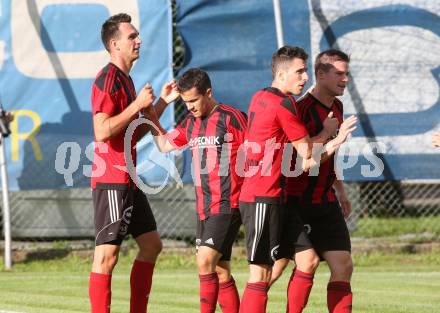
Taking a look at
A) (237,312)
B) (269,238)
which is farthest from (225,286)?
(269,238)

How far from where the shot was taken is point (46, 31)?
12867 millimetres

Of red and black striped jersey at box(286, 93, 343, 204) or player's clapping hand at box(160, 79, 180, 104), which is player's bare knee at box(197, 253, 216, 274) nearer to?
red and black striped jersey at box(286, 93, 343, 204)

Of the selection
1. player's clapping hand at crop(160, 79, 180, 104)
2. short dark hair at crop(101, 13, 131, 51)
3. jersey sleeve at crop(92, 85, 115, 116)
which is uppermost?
short dark hair at crop(101, 13, 131, 51)

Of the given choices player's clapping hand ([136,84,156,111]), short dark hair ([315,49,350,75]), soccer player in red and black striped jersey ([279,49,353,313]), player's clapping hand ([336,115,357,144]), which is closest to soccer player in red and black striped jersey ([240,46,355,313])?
player's clapping hand ([336,115,357,144])

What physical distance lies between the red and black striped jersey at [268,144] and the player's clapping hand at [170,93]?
932 millimetres

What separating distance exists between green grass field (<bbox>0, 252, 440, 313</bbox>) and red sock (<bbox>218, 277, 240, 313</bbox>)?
133 cm

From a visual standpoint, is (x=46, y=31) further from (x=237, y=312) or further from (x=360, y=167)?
(x=237, y=312)

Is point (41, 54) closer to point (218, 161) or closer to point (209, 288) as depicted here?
point (218, 161)

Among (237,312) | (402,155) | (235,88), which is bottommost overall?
(237,312)

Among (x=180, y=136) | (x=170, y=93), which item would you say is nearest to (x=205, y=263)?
(x=180, y=136)

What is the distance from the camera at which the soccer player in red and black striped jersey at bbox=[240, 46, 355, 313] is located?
7.29m

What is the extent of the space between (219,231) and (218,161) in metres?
0.51

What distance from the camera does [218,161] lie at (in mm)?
7945

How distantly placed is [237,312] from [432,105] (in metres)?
6.02
